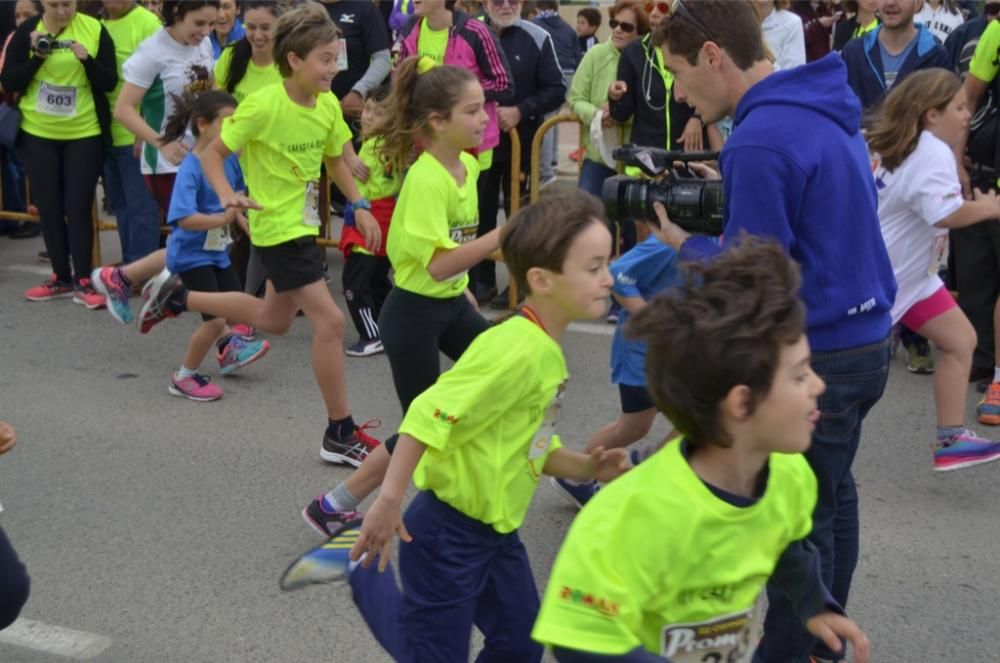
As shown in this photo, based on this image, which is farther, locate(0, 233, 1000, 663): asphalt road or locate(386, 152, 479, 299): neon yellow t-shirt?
locate(386, 152, 479, 299): neon yellow t-shirt

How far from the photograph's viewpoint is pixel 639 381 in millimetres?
4836

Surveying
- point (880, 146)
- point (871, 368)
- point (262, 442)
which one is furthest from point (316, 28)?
point (871, 368)

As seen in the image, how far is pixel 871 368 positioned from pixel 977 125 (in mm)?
3939

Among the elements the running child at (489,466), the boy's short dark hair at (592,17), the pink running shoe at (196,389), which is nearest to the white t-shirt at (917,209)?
the running child at (489,466)

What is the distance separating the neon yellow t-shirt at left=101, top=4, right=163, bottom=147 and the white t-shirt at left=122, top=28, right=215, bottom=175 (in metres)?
0.32

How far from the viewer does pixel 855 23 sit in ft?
31.0

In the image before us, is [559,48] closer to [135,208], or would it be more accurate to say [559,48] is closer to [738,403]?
[135,208]

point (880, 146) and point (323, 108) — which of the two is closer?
point (880, 146)

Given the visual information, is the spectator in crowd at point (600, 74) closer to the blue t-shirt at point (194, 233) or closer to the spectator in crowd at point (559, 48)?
the blue t-shirt at point (194, 233)

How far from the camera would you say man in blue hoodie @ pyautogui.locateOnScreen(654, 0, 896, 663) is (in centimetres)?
321

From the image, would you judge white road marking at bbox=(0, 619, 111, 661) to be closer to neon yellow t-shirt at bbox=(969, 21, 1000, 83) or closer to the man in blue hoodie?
the man in blue hoodie

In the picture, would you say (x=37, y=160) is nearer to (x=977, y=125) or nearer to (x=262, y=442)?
(x=262, y=442)

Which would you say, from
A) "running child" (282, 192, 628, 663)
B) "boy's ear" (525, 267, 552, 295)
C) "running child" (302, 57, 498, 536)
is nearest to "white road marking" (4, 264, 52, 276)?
"running child" (302, 57, 498, 536)

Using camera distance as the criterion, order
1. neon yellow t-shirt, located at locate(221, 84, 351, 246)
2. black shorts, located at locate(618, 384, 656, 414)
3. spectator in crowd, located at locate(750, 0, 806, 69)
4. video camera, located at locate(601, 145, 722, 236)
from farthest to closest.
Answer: spectator in crowd, located at locate(750, 0, 806, 69) → neon yellow t-shirt, located at locate(221, 84, 351, 246) → black shorts, located at locate(618, 384, 656, 414) → video camera, located at locate(601, 145, 722, 236)
